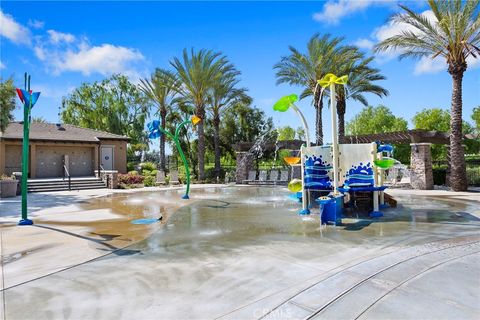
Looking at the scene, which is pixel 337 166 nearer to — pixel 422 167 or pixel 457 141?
pixel 457 141

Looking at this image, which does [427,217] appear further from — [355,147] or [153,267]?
[153,267]

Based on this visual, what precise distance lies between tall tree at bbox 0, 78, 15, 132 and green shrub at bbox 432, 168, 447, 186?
82.0 feet

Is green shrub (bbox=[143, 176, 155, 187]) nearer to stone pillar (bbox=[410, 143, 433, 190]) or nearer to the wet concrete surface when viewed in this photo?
the wet concrete surface

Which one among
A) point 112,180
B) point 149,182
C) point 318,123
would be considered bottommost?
point 149,182

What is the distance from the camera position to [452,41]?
56.3 ft

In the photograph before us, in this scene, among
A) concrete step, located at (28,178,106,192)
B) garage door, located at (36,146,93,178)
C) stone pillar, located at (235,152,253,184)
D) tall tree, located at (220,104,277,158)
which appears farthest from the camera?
tall tree, located at (220,104,277,158)

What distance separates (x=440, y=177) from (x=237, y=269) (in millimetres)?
20727

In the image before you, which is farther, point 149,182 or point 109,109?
point 109,109

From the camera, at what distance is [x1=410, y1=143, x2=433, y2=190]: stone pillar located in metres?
19.4

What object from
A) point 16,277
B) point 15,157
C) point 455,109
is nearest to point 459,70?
point 455,109

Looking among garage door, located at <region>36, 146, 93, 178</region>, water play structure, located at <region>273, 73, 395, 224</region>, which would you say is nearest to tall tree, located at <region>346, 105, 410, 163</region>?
garage door, located at <region>36, 146, 93, 178</region>

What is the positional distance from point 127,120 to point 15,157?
22704 millimetres

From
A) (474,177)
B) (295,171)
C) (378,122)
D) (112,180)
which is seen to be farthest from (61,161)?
(378,122)

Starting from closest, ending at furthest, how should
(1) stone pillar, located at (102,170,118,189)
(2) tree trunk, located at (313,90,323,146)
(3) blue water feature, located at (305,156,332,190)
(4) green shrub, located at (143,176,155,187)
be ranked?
(3) blue water feature, located at (305,156,332,190), (1) stone pillar, located at (102,170,118,189), (4) green shrub, located at (143,176,155,187), (2) tree trunk, located at (313,90,323,146)
